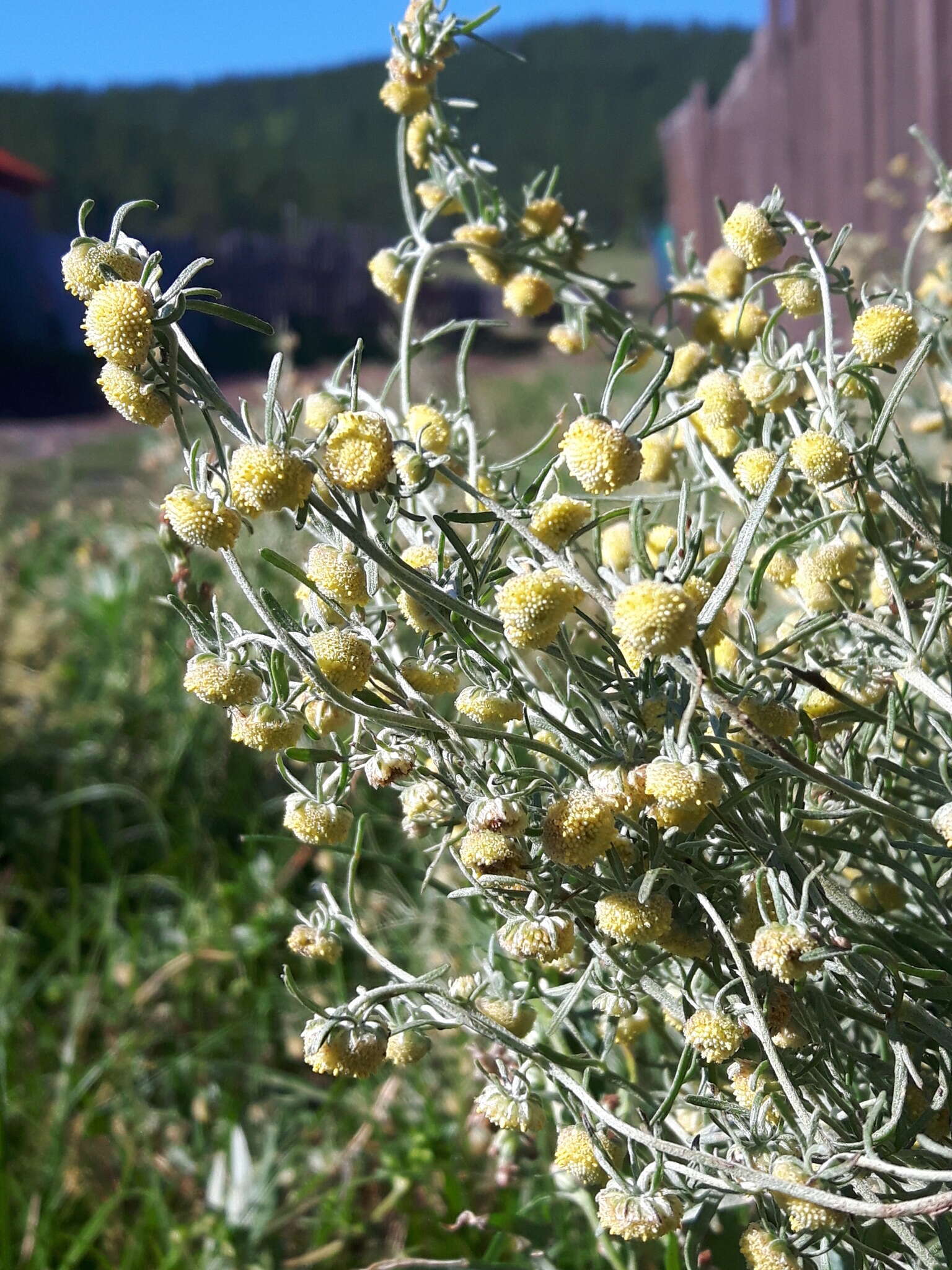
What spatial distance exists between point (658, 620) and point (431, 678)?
165 mm

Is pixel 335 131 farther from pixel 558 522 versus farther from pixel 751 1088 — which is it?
pixel 751 1088

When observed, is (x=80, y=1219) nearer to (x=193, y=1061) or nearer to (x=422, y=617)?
(x=193, y=1061)

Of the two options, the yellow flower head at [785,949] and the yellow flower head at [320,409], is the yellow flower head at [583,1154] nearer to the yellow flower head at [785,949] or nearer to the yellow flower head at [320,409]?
the yellow flower head at [785,949]

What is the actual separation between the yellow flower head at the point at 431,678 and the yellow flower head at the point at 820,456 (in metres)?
0.24

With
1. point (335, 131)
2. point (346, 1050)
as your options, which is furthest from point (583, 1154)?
point (335, 131)

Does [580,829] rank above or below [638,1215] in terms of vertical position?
above

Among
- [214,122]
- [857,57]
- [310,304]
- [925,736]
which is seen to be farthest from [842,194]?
[214,122]

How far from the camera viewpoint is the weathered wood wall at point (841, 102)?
3.71 meters

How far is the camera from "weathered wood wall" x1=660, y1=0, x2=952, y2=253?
3.71 metres

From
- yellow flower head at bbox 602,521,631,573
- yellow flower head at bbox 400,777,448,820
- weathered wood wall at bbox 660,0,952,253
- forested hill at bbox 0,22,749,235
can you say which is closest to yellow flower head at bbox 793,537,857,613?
yellow flower head at bbox 602,521,631,573

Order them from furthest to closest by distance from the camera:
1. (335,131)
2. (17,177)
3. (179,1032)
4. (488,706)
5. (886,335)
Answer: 1. (335,131)
2. (17,177)
3. (179,1032)
4. (886,335)
5. (488,706)

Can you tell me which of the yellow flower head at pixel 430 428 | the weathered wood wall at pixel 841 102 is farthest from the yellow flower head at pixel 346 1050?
Answer: the weathered wood wall at pixel 841 102

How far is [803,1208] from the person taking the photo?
55 cm

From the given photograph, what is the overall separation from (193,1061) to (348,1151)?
34 cm
